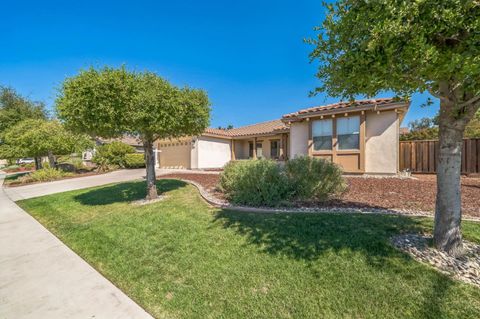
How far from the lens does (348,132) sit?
11492 millimetres

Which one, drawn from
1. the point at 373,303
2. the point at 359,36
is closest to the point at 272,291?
the point at 373,303

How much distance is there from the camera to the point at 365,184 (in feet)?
28.6

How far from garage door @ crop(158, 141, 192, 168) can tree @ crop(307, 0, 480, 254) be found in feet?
56.8

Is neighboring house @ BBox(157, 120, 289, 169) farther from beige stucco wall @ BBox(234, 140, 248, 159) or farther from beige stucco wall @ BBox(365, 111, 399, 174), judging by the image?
beige stucco wall @ BBox(365, 111, 399, 174)

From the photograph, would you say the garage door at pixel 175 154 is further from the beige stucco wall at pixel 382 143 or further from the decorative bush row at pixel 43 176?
the beige stucco wall at pixel 382 143

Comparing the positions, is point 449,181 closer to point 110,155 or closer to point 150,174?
point 150,174

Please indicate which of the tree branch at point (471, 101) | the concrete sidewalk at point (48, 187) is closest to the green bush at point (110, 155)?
the concrete sidewalk at point (48, 187)

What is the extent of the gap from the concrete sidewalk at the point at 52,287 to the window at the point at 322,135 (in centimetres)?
1133

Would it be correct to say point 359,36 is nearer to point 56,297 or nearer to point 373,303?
point 373,303

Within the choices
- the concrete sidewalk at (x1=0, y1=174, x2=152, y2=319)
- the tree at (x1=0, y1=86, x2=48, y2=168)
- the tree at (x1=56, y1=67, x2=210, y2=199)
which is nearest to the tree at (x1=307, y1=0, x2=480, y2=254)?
the concrete sidewalk at (x1=0, y1=174, x2=152, y2=319)

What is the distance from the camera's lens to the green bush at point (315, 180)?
21.2ft

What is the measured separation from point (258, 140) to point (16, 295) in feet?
58.5

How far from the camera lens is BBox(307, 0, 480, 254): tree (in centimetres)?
229

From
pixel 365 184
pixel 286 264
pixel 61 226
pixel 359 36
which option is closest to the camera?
pixel 359 36
